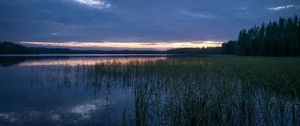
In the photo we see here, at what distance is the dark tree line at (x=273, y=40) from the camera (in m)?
54.7

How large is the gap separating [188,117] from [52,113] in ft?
16.9

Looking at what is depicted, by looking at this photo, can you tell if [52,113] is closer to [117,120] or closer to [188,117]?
[117,120]

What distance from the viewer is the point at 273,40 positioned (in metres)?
58.2

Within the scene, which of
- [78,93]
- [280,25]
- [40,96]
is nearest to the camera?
[40,96]

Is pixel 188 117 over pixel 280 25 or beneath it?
beneath

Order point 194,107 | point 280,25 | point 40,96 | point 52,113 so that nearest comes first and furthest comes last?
point 194,107 → point 52,113 → point 40,96 → point 280,25

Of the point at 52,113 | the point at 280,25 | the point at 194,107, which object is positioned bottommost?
the point at 52,113

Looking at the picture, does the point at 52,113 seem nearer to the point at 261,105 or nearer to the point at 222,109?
the point at 222,109

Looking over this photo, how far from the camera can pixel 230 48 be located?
92.3 metres

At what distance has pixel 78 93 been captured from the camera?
11922 mm

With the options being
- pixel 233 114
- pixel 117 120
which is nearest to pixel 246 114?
pixel 233 114

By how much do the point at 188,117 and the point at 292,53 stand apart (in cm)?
5883

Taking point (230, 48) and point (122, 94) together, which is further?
point (230, 48)

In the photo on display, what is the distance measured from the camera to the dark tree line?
54.7m
